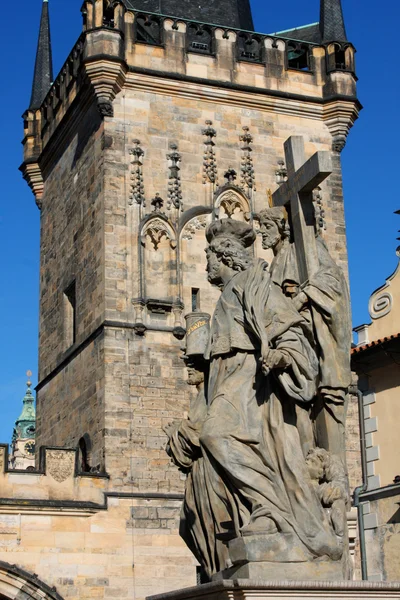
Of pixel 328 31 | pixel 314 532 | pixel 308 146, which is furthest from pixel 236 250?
pixel 328 31

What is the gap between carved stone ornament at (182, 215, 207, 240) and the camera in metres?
19.6

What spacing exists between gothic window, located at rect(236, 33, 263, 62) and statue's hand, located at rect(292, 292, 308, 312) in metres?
16.7

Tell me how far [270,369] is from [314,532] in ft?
2.26

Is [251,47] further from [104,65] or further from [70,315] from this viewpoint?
[70,315]

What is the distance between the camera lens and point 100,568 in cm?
1675

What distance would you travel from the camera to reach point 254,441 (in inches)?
187

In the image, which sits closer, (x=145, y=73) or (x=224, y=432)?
(x=224, y=432)

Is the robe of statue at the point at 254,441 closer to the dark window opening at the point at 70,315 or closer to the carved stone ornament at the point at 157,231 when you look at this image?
the carved stone ornament at the point at 157,231

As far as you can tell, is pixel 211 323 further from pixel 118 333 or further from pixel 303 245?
pixel 118 333

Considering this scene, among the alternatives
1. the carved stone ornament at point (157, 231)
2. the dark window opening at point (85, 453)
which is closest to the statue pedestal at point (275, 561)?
the dark window opening at point (85, 453)

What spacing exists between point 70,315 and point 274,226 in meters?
15.4

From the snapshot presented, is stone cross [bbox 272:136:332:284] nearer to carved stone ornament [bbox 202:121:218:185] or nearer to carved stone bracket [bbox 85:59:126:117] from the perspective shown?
carved stone bracket [bbox 85:59:126:117]

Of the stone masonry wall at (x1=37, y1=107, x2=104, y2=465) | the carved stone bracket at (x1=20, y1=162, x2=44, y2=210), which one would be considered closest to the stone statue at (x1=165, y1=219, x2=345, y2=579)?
the stone masonry wall at (x1=37, y1=107, x2=104, y2=465)

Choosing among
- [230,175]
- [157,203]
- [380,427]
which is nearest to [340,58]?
[230,175]
